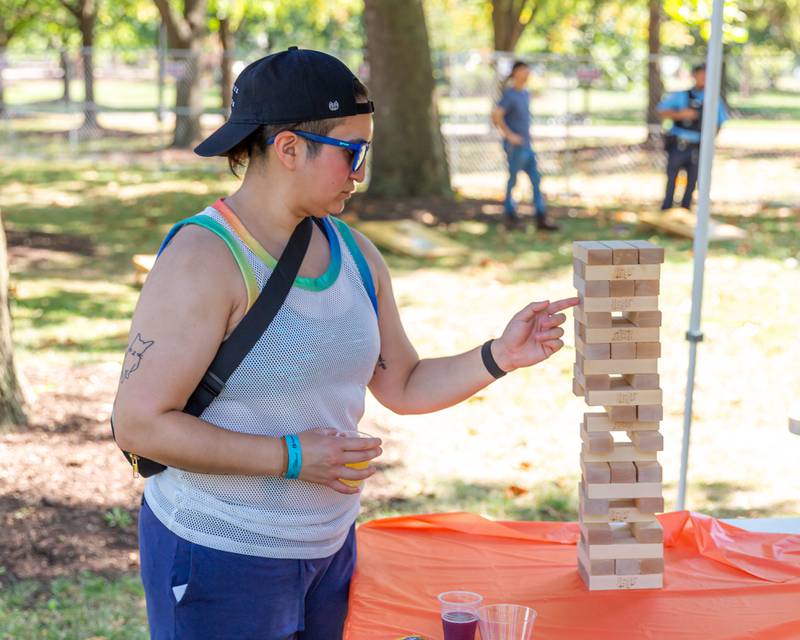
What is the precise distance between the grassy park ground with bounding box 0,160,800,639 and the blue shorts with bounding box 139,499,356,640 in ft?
6.04

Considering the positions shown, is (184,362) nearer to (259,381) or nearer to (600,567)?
(259,381)

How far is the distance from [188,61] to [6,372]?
1686 cm

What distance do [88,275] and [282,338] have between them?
27.3 feet

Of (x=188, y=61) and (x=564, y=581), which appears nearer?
(x=564, y=581)

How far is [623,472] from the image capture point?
2365 mm

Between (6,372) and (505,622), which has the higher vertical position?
(505,622)

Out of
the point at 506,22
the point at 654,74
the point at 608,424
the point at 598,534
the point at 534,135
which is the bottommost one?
the point at 534,135

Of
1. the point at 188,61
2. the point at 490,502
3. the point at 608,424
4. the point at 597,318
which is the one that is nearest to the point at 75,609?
the point at 490,502

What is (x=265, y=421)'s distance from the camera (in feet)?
6.86

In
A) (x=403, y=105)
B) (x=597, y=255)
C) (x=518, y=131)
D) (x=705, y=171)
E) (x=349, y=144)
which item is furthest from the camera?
(x=403, y=105)

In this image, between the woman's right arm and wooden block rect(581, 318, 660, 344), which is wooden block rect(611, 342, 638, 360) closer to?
wooden block rect(581, 318, 660, 344)

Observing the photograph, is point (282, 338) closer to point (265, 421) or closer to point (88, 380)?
point (265, 421)

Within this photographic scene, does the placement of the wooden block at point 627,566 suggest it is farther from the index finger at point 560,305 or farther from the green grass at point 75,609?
the green grass at point 75,609

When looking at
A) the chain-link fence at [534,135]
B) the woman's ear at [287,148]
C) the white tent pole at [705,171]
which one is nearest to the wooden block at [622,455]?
the woman's ear at [287,148]
